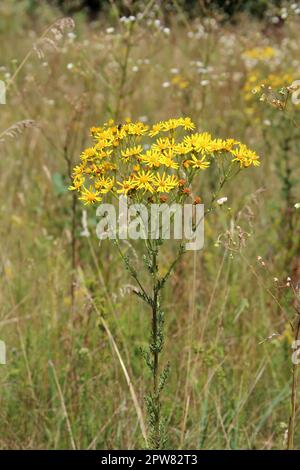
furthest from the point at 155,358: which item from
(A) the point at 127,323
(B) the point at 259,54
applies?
(B) the point at 259,54

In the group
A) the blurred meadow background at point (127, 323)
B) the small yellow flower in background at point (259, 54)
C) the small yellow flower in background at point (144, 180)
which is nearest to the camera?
the small yellow flower in background at point (144, 180)

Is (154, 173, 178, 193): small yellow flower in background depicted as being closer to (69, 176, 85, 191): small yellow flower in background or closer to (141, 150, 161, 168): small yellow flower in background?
(141, 150, 161, 168): small yellow flower in background

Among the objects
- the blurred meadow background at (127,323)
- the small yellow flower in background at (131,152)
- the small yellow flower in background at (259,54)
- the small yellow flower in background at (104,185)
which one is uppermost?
the small yellow flower in background at (259,54)

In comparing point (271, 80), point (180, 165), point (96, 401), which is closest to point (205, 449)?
point (96, 401)

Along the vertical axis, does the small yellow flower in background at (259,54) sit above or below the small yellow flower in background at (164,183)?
above

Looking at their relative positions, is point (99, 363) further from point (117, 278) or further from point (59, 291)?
point (117, 278)

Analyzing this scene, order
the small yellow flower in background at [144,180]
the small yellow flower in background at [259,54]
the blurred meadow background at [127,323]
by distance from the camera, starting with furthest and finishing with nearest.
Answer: the small yellow flower in background at [259,54], the blurred meadow background at [127,323], the small yellow flower in background at [144,180]

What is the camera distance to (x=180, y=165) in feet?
5.72

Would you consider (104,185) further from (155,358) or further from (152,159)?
(155,358)

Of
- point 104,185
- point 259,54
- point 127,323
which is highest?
point 259,54

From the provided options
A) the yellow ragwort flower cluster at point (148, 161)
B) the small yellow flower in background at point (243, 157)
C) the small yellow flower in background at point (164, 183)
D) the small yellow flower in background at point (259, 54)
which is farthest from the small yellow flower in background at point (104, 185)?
the small yellow flower in background at point (259, 54)

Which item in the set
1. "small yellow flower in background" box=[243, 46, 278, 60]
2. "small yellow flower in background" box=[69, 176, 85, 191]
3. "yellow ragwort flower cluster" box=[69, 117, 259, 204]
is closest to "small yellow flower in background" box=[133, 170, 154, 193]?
"yellow ragwort flower cluster" box=[69, 117, 259, 204]

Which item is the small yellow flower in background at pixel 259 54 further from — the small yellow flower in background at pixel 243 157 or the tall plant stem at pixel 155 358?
the tall plant stem at pixel 155 358

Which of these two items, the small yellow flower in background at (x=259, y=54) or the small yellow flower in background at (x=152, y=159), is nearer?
the small yellow flower in background at (x=152, y=159)
